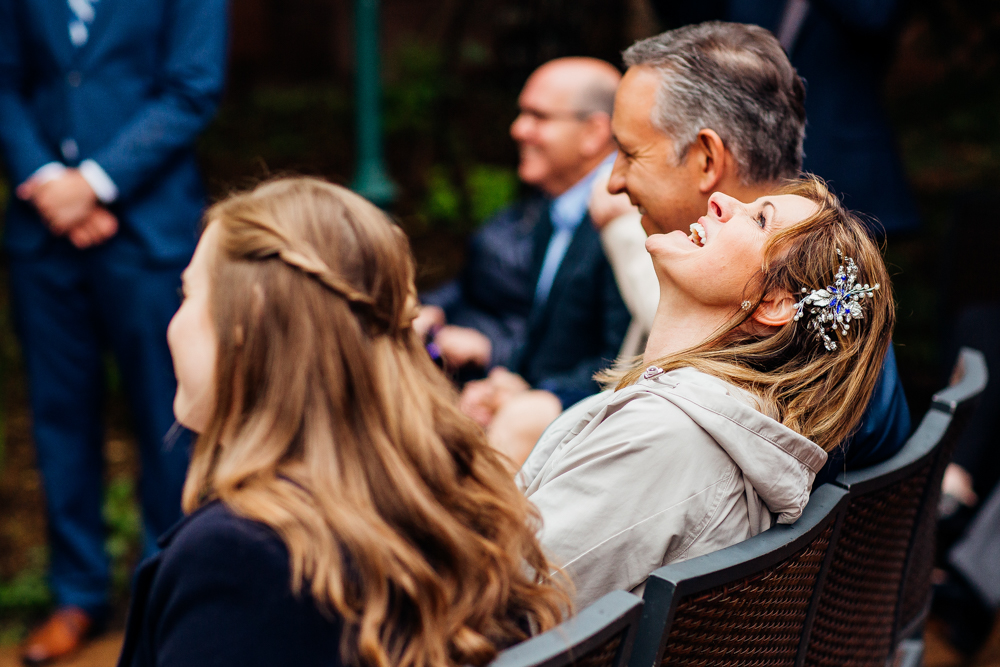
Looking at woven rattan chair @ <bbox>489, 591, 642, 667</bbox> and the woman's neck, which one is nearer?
woven rattan chair @ <bbox>489, 591, 642, 667</bbox>

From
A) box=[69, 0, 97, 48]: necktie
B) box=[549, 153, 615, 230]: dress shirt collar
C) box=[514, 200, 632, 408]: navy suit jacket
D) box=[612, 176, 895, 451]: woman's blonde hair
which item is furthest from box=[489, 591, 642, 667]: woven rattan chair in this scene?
box=[69, 0, 97, 48]: necktie

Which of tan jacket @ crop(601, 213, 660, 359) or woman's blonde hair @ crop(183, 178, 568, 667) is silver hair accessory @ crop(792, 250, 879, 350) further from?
tan jacket @ crop(601, 213, 660, 359)

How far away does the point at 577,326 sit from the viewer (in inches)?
110

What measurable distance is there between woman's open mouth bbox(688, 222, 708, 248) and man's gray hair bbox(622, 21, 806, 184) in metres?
0.41

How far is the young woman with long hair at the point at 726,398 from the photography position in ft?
4.61

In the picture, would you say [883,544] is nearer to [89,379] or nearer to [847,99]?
[847,99]

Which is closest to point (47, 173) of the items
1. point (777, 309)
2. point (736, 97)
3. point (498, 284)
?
point (498, 284)

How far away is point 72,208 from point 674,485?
7.53ft

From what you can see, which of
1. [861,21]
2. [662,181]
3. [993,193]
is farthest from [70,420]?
[993,193]

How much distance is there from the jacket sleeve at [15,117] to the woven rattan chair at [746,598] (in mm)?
2584

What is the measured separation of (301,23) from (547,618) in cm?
665

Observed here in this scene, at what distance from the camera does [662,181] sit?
2041 millimetres

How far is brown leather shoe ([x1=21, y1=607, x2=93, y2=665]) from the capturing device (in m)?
3.13

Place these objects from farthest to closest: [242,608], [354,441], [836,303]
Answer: [836,303] → [354,441] → [242,608]
